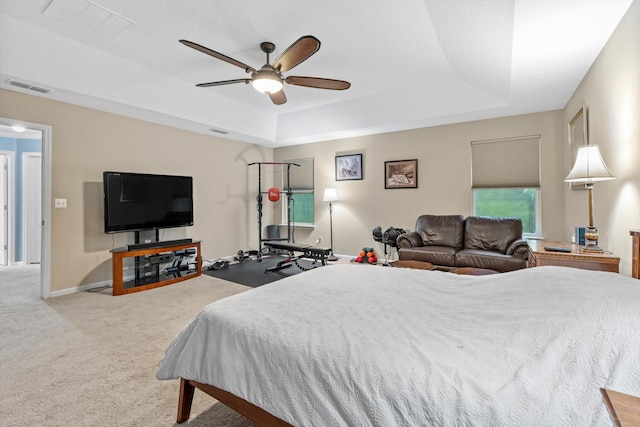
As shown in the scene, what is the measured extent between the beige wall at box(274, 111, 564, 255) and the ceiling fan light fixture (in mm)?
3218

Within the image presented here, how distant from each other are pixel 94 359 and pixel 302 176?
524 cm

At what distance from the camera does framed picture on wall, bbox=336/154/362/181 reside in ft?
20.3

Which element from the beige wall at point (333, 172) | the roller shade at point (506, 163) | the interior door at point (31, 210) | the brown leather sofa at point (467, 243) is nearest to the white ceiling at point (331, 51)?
the beige wall at point (333, 172)

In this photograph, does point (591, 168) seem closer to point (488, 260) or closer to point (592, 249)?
point (592, 249)

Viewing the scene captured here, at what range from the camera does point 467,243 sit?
4.61 metres

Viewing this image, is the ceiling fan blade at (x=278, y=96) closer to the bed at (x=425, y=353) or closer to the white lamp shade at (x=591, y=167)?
the bed at (x=425, y=353)

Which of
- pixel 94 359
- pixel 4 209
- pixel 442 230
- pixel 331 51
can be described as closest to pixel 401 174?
pixel 442 230

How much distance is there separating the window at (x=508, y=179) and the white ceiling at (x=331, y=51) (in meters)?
0.57

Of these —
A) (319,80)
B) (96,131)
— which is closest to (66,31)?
(96,131)

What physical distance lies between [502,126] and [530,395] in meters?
5.04

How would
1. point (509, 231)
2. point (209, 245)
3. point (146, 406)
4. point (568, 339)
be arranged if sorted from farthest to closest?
point (209, 245) < point (509, 231) < point (146, 406) < point (568, 339)

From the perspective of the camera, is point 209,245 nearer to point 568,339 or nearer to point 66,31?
point 66,31

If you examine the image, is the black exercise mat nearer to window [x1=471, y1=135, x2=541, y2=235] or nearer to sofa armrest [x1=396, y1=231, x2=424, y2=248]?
sofa armrest [x1=396, y1=231, x2=424, y2=248]

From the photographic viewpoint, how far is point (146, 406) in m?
1.80
